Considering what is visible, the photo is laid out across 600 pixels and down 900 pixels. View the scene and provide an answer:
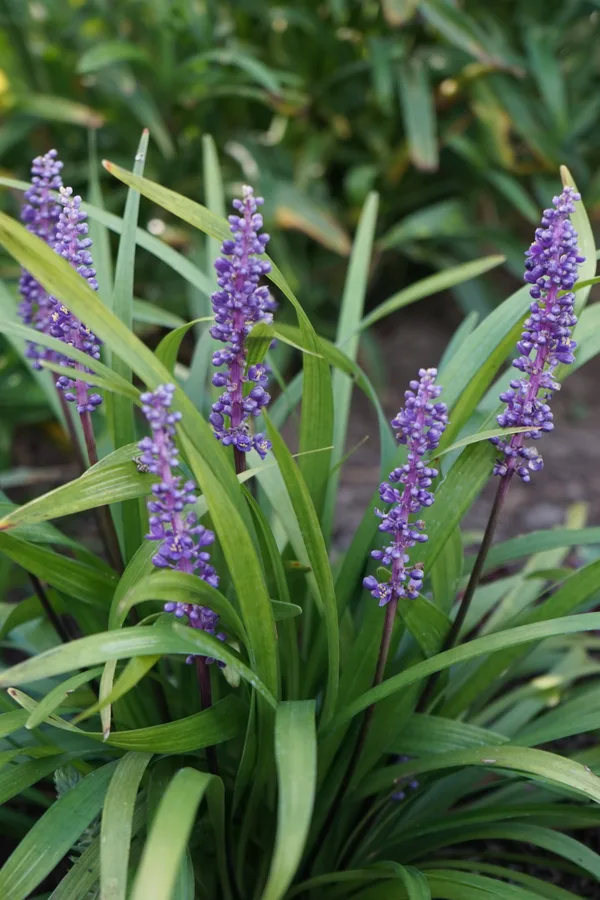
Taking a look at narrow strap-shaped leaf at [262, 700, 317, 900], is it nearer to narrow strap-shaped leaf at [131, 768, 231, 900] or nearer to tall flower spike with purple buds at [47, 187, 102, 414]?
narrow strap-shaped leaf at [131, 768, 231, 900]

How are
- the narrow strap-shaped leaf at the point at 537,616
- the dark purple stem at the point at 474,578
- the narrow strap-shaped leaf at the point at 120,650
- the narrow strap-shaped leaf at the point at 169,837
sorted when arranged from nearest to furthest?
the narrow strap-shaped leaf at the point at 169,837 < the narrow strap-shaped leaf at the point at 120,650 < the dark purple stem at the point at 474,578 < the narrow strap-shaped leaf at the point at 537,616

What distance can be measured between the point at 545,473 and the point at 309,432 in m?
2.20

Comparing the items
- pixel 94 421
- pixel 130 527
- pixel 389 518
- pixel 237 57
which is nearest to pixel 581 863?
pixel 389 518

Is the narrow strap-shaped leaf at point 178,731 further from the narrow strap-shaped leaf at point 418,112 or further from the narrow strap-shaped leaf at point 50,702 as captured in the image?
the narrow strap-shaped leaf at point 418,112

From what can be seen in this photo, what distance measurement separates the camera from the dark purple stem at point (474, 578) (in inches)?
56.6

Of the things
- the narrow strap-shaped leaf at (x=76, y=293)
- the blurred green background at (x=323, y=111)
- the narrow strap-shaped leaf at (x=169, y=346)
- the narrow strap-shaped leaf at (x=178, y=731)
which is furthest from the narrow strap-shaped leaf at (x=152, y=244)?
the blurred green background at (x=323, y=111)

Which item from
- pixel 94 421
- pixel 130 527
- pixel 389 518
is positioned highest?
pixel 94 421

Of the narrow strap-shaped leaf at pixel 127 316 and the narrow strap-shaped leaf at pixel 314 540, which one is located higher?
the narrow strap-shaped leaf at pixel 127 316

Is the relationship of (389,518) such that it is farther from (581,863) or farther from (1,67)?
(1,67)

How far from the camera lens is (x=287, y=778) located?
44.8 inches

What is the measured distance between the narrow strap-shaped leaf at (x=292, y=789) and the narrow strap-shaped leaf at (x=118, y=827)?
0.20 meters

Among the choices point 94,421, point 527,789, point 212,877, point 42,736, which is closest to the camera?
point 42,736

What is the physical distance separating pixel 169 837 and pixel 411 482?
0.57 meters

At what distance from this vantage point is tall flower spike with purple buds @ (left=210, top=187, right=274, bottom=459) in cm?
123
